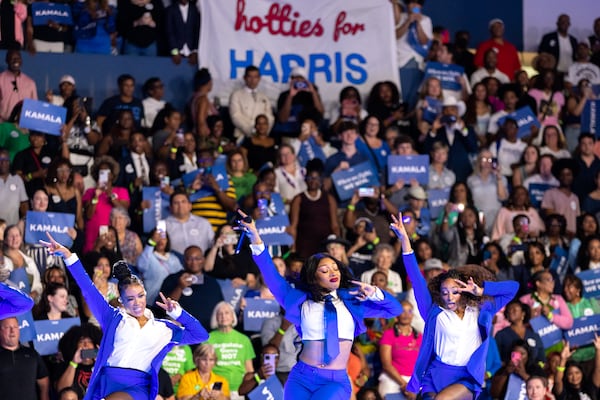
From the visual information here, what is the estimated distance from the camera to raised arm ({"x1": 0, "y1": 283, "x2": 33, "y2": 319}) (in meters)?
9.91

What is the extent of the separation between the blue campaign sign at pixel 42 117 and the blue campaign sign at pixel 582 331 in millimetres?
6088

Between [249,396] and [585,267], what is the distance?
4866 mm

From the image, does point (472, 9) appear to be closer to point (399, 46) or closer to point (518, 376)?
point (399, 46)

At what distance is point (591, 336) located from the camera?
15.4m

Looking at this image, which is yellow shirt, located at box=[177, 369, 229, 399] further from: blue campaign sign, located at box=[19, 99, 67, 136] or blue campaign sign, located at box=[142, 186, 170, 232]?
blue campaign sign, located at box=[19, 99, 67, 136]

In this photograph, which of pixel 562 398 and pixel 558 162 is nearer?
pixel 562 398

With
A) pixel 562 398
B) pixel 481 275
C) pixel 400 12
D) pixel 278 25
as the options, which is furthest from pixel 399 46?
pixel 481 275

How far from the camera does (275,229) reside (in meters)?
15.2

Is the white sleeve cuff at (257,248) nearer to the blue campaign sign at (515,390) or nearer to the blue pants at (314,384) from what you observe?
the blue pants at (314,384)

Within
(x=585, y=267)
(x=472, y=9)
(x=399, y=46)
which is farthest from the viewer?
(x=472, y=9)

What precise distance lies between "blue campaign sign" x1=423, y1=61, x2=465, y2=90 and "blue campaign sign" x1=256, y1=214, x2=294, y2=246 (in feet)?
12.7

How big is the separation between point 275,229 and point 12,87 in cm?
349

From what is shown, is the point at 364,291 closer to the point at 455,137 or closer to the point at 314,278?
the point at 314,278

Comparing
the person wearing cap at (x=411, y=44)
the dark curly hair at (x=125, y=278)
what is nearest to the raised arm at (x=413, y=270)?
the dark curly hair at (x=125, y=278)
